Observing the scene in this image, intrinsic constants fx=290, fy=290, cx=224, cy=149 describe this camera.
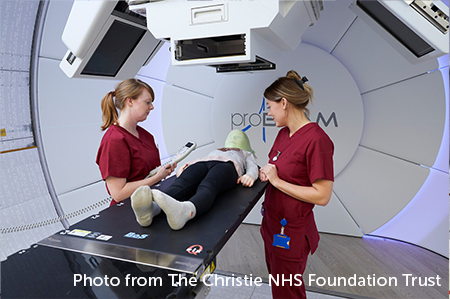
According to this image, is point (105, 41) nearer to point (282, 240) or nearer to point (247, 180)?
point (247, 180)

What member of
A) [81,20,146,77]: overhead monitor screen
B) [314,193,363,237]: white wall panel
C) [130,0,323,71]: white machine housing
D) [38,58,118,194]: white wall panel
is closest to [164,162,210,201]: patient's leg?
[130,0,323,71]: white machine housing

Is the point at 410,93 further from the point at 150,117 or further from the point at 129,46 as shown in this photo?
the point at 150,117

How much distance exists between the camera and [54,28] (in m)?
2.13

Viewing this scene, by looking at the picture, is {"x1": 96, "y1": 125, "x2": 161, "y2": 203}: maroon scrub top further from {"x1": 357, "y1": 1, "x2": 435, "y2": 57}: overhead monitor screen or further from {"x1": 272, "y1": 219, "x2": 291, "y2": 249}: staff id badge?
{"x1": 357, "y1": 1, "x2": 435, "y2": 57}: overhead monitor screen

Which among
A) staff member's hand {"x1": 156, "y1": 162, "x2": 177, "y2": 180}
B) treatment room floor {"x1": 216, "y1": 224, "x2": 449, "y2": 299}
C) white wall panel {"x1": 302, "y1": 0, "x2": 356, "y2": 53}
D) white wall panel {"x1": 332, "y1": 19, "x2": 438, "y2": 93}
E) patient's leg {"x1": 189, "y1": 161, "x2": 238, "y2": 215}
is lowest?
treatment room floor {"x1": 216, "y1": 224, "x2": 449, "y2": 299}

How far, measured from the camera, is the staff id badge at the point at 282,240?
4.96ft

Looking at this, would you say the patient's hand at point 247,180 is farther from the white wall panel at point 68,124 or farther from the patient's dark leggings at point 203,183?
the white wall panel at point 68,124

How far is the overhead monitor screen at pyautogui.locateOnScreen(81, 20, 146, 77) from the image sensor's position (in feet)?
6.03

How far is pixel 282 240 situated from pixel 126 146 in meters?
0.97

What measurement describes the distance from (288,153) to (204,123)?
5.95ft

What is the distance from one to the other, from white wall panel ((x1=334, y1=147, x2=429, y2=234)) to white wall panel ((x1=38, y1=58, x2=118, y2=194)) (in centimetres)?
238

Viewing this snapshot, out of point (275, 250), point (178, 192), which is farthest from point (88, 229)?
point (275, 250)

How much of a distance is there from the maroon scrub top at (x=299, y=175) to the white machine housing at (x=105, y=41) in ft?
4.10

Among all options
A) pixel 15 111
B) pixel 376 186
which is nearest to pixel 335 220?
pixel 376 186
